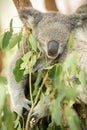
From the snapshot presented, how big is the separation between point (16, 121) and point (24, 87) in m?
0.32

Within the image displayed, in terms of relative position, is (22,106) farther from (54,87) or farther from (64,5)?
(64,5)

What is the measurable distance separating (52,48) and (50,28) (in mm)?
103

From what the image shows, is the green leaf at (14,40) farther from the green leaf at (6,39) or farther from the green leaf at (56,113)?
the green leaf at (56,113)

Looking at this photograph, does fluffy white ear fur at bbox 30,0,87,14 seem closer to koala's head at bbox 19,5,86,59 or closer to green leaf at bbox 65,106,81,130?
koala's head at bbox 19,5,86,59

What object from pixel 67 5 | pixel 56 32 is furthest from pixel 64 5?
pixel 56 32

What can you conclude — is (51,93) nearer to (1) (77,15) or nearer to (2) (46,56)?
(2) (46,56)

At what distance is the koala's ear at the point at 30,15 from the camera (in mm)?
1684

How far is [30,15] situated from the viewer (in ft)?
5.57

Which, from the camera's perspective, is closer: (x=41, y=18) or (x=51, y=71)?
(x=51, y=71)

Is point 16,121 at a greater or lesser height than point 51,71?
lesser

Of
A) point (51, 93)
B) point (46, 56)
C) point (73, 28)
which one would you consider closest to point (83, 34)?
point (73, 28)

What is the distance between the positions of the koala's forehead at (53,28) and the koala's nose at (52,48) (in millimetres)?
22

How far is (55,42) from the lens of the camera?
5.16 feet

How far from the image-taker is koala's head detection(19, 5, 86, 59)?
158cm
